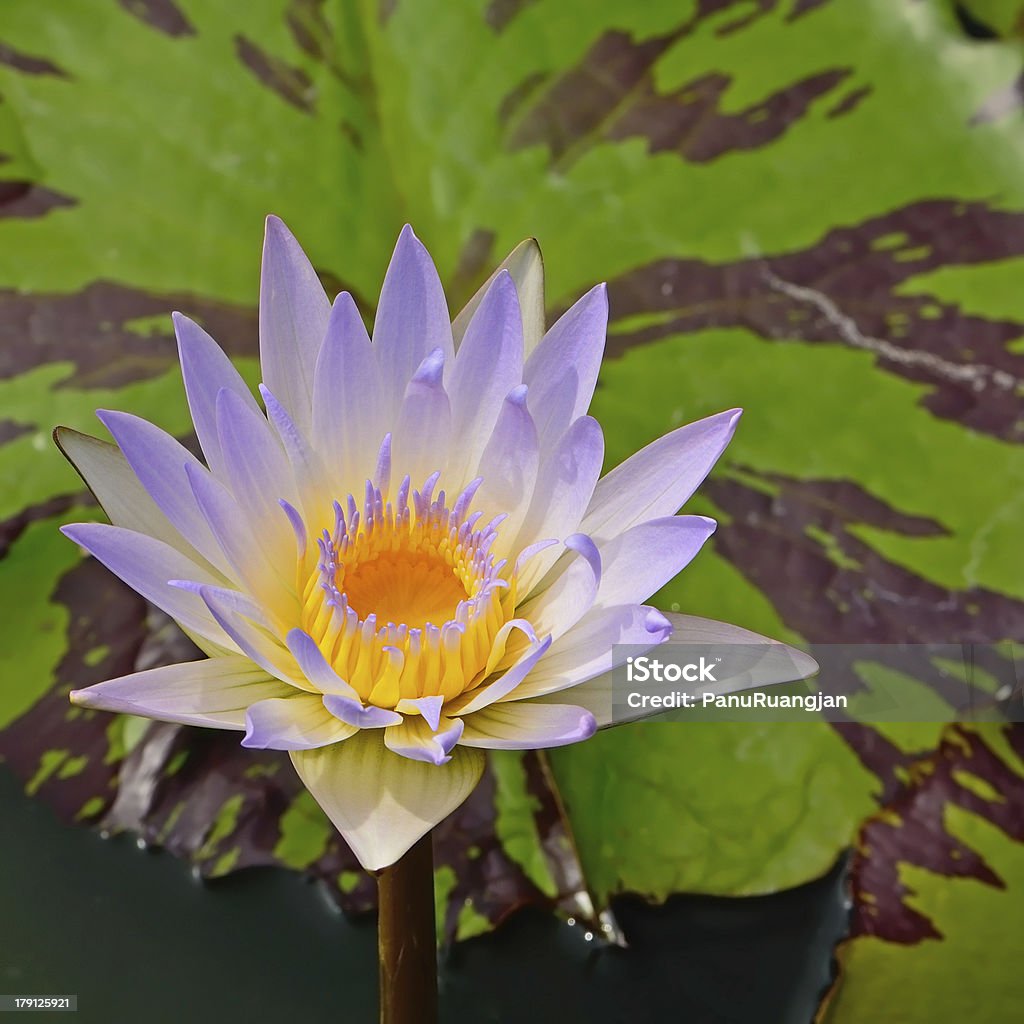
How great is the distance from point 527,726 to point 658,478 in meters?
0.27

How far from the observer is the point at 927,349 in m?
1.47

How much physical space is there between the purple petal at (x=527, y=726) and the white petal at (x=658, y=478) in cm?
19

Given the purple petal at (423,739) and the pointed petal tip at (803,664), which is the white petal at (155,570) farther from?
the pointed petal tip at (803,664)

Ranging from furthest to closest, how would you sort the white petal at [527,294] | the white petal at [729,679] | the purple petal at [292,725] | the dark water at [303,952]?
the dark water at [303,952], the white petal at [527,294], the white petal at [729,679], the purple petal at [292,725]

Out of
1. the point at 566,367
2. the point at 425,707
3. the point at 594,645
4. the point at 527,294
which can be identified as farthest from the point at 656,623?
the point at 527,294

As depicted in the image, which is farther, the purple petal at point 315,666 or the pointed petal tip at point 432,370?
the pointed petal tip at point 432,370

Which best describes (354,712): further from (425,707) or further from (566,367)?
(566,367)

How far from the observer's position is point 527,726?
0.85m

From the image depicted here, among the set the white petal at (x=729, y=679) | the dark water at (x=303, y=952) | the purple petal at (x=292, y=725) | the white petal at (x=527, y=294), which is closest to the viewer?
the purple petal at (x=292, y=725)

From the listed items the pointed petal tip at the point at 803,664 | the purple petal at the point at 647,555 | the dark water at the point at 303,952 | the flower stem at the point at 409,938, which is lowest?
the dark water at the point at 303,952

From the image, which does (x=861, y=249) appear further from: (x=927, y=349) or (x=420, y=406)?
(x=420, y=406)

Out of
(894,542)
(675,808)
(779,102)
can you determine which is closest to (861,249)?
(779,102)

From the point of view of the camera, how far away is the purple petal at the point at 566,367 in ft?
3.13
